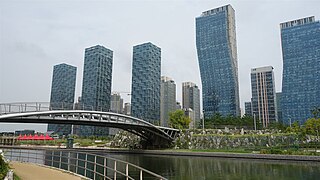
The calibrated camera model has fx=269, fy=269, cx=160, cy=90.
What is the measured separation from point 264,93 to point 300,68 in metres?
17.4

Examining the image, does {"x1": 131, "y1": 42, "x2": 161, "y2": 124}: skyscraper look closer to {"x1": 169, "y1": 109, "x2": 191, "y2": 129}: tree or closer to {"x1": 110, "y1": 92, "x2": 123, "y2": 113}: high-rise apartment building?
{"x1": 110, "y1": 92, "x2": 123, "y2": 113}: high-rise apartment building

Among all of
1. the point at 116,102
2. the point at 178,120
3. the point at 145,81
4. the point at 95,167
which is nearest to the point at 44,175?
the point at 95,167

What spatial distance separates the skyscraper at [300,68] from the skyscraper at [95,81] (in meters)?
72.3

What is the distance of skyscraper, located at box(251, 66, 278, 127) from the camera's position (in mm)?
114319

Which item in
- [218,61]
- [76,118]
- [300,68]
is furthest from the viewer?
[218,61]

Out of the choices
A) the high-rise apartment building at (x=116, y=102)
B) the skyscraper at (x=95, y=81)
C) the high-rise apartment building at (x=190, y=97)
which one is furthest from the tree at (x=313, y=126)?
the high-rise apartment building at (x=190, y=97)

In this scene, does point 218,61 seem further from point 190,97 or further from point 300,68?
point 190,97

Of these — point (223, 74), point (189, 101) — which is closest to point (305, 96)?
point (223, 74)

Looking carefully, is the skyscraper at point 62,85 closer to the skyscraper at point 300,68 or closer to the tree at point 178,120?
the tree at point 178,120

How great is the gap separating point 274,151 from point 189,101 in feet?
373

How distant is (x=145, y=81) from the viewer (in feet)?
354

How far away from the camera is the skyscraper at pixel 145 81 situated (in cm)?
10806

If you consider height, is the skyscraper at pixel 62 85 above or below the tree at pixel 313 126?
above

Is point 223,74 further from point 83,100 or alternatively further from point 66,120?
point 66,120
